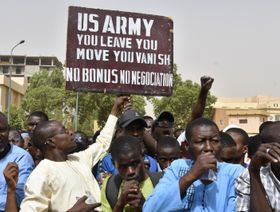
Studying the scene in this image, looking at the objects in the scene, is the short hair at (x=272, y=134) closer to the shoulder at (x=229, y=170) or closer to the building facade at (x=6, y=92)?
the shoulder at (x=229, y=170)

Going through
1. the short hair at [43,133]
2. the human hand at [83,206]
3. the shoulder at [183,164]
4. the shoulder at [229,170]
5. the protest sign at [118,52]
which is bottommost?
the human hand at [83,206]

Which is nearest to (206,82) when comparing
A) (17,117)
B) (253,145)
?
(253,145)

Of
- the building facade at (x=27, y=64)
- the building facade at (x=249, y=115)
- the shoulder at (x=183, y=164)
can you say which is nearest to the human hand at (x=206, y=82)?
the shoulder at (x=183, y=164)

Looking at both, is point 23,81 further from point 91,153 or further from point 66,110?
point 91,153

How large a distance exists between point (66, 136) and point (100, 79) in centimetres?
192

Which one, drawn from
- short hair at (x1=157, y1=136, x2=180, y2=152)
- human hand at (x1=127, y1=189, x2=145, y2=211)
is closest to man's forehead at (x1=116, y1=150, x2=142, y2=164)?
human hand at (x1=127, y1=189, x2=145, y2=211)

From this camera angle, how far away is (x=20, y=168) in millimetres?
4156

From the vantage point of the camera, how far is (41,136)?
12.8 ft

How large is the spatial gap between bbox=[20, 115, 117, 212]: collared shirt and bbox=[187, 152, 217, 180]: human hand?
3.45 feet

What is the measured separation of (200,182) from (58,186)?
3.72ft

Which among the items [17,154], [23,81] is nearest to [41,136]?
[17,154]

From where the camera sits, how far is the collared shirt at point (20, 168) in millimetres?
3994

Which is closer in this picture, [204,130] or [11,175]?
[204,130]

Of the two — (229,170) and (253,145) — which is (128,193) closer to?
(229,170)
